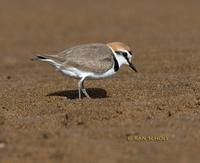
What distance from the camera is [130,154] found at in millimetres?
5254

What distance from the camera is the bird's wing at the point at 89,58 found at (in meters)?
7.61

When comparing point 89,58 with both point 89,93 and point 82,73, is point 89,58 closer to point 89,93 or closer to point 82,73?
point 82,73

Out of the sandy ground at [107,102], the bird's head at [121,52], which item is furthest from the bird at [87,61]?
the sandy ground at [107,102]

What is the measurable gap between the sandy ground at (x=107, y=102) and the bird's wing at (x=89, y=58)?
46cm

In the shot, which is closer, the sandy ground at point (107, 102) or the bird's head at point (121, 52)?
the sandy ground at point (107, 102)

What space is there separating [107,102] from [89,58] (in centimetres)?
71

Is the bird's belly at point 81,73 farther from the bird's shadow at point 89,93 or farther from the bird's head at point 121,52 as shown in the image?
the bird's shadow at point 89,93

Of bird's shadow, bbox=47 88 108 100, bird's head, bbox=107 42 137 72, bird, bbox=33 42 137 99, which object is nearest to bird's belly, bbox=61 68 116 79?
bird, bbox=33 42 137 99

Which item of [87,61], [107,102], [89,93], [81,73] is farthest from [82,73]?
[89,93]

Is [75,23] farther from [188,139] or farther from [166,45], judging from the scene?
[188,139]

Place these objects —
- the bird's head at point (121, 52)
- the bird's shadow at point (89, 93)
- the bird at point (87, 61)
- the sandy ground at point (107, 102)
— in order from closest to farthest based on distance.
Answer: the sandy ground at point (107, 102), the bird at point (87, 61), the bird's head at point (121, 52), the bird's shadow at point (89, 93)

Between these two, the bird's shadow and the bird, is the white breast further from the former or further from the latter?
the bird's shadow

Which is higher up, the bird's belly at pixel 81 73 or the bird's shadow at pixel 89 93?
the bird's belly at pixel 81 73

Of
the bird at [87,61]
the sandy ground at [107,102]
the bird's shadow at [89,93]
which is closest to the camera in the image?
the sandy ground at [107,102]
